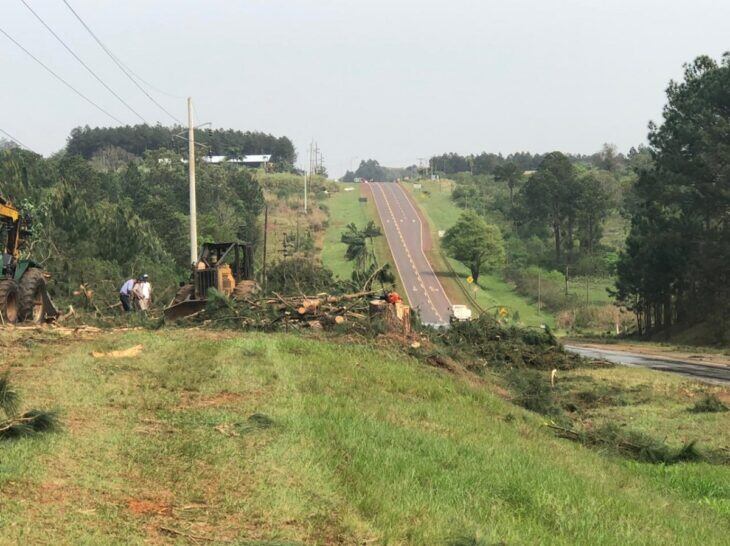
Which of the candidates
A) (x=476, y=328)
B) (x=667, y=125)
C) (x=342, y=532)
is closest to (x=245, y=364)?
(x=342, y=532)

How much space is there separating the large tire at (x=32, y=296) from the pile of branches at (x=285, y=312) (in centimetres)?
419

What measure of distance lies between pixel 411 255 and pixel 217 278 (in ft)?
247

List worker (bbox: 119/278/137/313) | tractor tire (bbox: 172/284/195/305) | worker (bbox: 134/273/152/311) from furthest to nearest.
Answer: tractor tire (bbox: 172/284/195/305) → worker (bbox: 119/278/137/313) → worker (bbox: 134/273/152/311)

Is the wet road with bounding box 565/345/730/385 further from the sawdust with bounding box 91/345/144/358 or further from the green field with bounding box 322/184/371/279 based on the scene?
the green field with bounding box 322/184/371/279

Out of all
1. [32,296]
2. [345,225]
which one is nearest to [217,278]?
[32,296]

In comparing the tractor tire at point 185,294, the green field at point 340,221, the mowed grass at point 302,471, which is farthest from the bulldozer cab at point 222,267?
the green field at point 340,221

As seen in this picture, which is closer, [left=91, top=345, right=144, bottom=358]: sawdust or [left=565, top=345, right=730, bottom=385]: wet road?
[left=91, top=345, right=144, bottom=358]: sawdust

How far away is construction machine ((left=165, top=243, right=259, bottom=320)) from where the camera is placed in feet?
75.8

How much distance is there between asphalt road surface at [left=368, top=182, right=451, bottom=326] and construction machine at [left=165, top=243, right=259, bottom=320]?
18896mm

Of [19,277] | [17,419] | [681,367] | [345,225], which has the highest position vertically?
[345,225]

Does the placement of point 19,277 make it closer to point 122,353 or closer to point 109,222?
point 122,353

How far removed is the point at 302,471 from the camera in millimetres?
6816

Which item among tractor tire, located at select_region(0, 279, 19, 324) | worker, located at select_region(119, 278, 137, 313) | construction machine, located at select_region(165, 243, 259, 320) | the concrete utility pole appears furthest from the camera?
the concrete utility pole

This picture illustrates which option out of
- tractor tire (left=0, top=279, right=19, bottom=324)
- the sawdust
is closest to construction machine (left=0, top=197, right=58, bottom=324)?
tractor tire (left=0, top=279, right=19, bottom=324)
